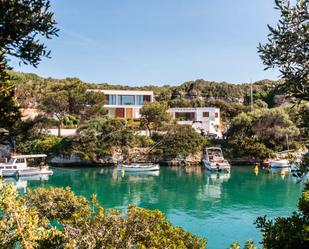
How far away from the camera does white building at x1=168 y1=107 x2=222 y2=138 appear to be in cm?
6157

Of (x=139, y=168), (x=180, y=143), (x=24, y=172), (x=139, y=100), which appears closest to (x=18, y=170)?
(x=24, y=172)

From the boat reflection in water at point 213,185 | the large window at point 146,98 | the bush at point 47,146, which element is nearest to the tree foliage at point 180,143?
the boat reflection in water at point 213,185

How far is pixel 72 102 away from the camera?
5319 centimetres

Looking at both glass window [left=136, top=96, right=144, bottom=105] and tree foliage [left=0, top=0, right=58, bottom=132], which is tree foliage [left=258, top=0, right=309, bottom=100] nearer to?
tree foliage [left=0, top=0, right=58, bottom=132]

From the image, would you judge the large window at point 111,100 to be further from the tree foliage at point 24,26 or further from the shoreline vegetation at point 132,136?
the tree foliage at point 24,26

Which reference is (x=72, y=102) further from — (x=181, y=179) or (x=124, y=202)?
(x=124, y=202)

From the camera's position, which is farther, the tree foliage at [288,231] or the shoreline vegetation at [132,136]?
the shoreline vegetation at [132,136]

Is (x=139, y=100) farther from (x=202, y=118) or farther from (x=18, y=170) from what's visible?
(x=18, y=170)

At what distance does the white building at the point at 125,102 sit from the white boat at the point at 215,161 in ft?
65.7

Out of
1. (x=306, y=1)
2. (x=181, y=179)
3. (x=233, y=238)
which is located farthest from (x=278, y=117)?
(x=306, y=1)

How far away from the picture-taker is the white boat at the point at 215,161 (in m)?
43.9

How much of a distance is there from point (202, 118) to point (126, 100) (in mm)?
14446

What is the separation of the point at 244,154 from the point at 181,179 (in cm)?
1458

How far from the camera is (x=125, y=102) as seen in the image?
2566 inches
